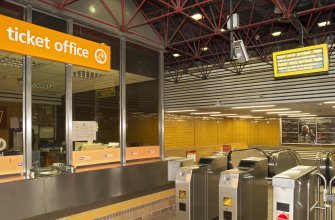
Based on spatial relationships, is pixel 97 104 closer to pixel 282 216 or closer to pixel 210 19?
pixel 282 216

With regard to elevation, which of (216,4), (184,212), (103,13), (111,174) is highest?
(216,4)

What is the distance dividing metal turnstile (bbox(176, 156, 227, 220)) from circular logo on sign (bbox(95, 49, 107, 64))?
2.40 metres

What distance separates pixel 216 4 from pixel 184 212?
5.95 metres

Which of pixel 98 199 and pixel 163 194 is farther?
pixel 163 194

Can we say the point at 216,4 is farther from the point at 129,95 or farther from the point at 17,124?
the point at 17,124

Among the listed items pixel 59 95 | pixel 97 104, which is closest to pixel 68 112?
pixel 59 95

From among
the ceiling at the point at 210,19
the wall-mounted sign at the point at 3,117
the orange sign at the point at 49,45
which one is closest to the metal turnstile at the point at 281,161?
the ceiling at the point at 210,19

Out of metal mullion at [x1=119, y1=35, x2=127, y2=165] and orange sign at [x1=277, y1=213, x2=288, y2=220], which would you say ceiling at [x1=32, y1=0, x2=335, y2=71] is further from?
orange sign at [x1=277, y1=213, x2=288, y2=220]

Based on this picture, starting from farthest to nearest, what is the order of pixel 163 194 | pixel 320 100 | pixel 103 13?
1. pixel 320 100
2. pixel 163 194
3. pixel 103 13

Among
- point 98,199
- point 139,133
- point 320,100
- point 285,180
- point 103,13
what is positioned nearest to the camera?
point 285,180

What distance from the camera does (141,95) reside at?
22.0 feet

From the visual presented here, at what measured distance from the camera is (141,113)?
22.4 feet

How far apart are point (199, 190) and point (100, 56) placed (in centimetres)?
301

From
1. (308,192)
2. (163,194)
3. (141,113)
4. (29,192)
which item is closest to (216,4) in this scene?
(141,113)
